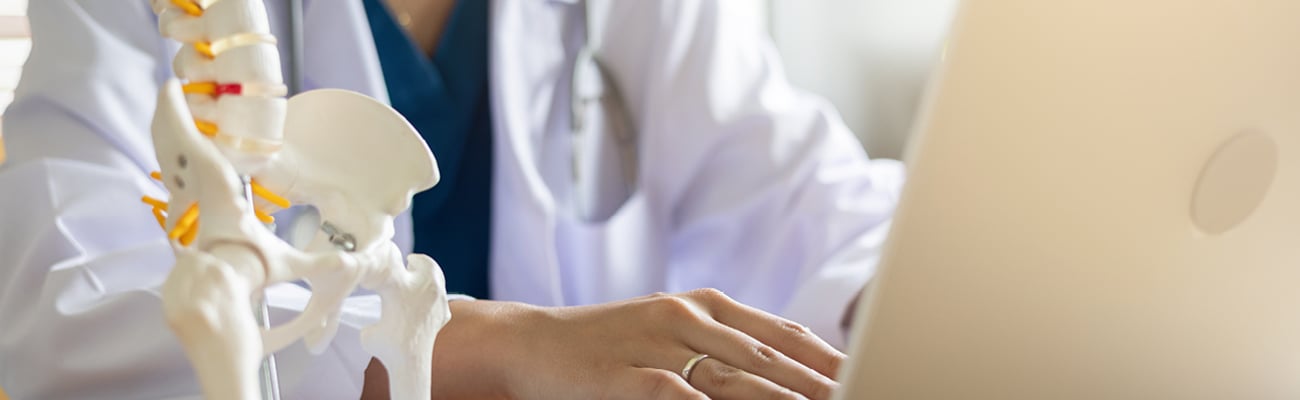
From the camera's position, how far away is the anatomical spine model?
0.33 meters

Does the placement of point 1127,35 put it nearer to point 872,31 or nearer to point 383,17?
point 383,17

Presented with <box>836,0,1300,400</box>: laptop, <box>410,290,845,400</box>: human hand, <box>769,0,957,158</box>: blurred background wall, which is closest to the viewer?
<box>836,0,1300,400</box>: laptop

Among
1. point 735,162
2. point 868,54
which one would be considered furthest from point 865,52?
point 735,162

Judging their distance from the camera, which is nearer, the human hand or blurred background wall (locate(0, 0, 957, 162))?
the human hand

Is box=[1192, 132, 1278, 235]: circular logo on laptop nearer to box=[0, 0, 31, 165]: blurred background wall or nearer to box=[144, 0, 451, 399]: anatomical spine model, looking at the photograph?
box=[144, 0, 451, 399]: anatomical spine model

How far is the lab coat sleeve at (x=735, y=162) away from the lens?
3.67 feet

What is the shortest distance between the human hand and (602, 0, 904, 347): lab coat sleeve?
1.43 feet

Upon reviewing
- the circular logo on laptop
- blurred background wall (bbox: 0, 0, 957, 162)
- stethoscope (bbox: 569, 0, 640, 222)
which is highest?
blurred background wall (bbox: 0, 0, 957, 162)

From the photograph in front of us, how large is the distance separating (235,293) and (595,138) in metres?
0.86

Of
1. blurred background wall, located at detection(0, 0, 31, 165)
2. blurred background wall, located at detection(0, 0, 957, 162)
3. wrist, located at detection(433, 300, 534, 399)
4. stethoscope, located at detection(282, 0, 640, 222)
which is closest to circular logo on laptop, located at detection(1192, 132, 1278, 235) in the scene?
wrist, located at detection(433, 300, 534, 399)

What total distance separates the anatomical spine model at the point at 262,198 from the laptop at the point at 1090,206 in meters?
0.17

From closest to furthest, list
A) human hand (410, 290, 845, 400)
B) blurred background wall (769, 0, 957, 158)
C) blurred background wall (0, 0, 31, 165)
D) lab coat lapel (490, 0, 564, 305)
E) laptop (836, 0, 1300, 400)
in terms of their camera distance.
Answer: laptop (836, 0, 1300, 400) < human hand (410, 290, 845, 400) < lab coat lapel (490, 0, 564, 305) < blurred background wall (0, 0, 31, 165) < blurred background wall (769, 0, 957, 158)

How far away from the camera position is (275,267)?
347mm

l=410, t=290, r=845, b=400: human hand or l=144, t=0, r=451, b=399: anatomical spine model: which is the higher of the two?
l=144, t=0, r=451, b=399: anatomical spine model
